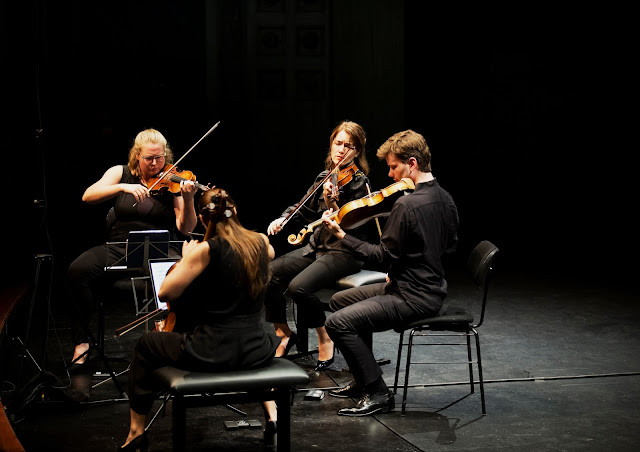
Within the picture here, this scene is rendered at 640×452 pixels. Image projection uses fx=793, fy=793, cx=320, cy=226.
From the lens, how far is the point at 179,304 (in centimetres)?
294

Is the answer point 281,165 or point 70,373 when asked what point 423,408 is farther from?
point 281,165

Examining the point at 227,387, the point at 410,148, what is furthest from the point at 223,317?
the point at 410,148

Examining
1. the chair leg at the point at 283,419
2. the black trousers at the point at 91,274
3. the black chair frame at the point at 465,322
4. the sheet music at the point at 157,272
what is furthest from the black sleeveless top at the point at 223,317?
the black trousers at the point at 91,274

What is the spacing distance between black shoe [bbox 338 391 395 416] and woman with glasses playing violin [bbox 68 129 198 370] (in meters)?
1.30

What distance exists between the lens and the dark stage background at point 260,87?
6848mm

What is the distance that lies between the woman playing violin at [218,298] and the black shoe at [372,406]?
749 mm

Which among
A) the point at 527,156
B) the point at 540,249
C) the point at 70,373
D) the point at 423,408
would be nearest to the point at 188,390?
the point at 423,408

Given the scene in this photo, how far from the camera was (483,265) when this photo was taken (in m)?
3.69

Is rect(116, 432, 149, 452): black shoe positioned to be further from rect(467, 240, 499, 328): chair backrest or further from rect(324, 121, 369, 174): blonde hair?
rect(324, 121, 369, 174): blonde hair

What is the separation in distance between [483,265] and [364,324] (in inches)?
24.7

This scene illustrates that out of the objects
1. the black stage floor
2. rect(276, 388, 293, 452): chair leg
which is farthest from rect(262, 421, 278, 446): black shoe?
rect(276, 388, 293, 452): chair leg

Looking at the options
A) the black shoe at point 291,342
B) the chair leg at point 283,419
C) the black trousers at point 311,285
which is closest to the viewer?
the chair leg at point 283,419

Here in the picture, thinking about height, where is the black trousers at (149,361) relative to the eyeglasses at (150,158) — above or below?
below

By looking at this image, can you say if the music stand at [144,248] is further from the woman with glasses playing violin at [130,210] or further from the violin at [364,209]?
the violin at [364,209]
